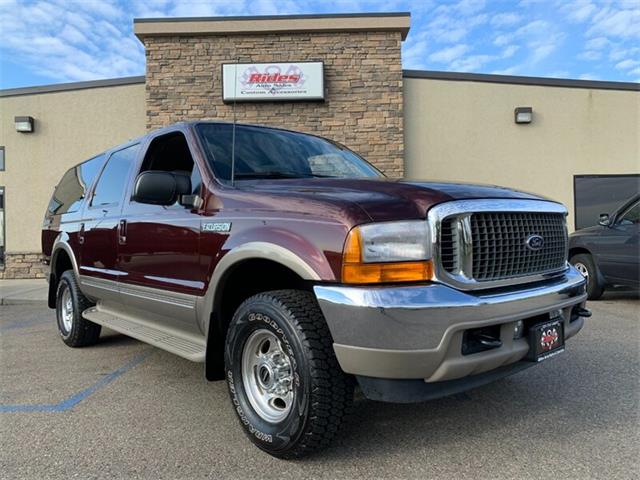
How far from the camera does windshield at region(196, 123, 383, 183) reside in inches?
127

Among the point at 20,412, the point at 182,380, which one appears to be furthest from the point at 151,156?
the point at 20,412

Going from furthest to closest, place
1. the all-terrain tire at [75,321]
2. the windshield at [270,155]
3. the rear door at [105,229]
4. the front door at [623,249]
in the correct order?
the front door at [623,249]
the all-terrain tire at [75,321]
the rear door at [105,229]
the windshield at [270,155]

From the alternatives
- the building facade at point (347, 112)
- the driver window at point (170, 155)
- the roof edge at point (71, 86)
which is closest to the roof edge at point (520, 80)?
the building facade at point (347, 112)

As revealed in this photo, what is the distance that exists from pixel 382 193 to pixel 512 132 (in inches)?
386

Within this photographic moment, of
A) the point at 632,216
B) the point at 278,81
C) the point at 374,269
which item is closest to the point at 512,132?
the point at 632,216

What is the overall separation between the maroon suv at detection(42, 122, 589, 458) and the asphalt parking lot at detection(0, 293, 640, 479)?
0.32m

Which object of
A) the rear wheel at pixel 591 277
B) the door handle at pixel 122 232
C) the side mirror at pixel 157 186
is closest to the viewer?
the side mirror at pixel 157 186

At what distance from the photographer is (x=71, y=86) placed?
36.8 feet

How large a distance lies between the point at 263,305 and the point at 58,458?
140 centimetres

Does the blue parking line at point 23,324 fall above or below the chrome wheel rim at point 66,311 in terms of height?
below

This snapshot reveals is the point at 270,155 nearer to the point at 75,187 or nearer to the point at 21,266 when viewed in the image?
the point at 75,187

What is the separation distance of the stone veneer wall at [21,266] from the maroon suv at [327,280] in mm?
9321

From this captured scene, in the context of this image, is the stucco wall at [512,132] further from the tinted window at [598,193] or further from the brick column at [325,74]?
the brick column at [325,74]

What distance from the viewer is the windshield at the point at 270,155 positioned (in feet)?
10.5
